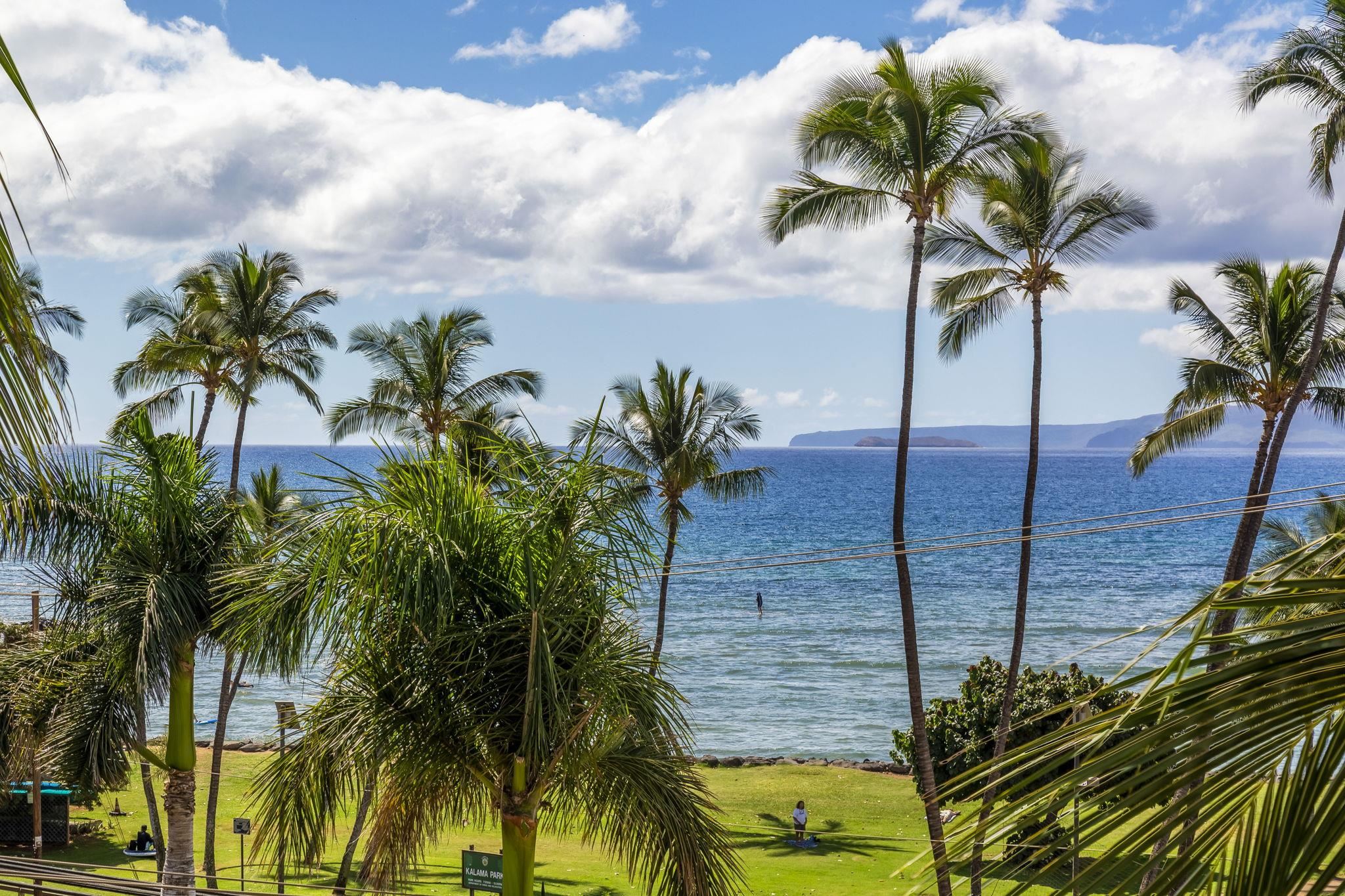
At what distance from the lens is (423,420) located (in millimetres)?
26312

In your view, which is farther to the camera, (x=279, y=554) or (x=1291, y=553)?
(x=279, y=554)

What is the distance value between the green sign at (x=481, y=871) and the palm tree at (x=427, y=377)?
12917 millimetres

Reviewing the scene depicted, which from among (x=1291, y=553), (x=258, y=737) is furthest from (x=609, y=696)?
(x=258, y=737)

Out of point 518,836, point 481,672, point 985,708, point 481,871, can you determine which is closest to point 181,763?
point 481,871

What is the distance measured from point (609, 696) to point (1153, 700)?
22.2 ft

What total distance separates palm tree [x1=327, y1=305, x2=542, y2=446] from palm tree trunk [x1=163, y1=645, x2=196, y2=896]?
11.9 metres

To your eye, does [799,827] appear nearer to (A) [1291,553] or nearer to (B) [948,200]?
(B) [948,200]

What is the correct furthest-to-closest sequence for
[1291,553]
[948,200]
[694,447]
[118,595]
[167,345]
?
[694,447], [167,345], [948,200], [118,595], [1291,553]

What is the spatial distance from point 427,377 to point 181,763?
13.2m

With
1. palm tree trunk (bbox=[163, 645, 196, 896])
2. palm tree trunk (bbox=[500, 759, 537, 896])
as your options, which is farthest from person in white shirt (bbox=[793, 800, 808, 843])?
palm tree trunk (bbox=[500, 759, 537, 896])

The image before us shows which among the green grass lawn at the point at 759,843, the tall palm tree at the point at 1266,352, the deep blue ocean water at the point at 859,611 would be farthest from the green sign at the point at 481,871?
the tall palm tree at the point at 1266,352

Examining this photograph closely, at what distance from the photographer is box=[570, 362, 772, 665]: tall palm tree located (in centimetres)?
2816

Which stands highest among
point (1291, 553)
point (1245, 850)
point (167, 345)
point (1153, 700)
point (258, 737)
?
point (167, 345)

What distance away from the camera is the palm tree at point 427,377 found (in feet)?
85.6
